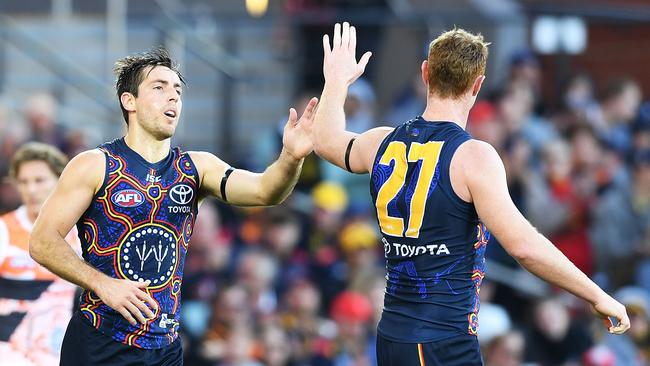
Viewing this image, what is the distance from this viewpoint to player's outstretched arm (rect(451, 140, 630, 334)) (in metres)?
5.60

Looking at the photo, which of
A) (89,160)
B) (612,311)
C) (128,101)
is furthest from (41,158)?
(612,311)

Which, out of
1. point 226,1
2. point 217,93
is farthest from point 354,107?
point 226,1

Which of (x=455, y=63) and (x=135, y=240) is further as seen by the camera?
(x=135, y=240)

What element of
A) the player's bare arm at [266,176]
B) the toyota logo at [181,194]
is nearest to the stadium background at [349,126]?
the player's bare arm at [266,176]

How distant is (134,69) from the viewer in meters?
6.66

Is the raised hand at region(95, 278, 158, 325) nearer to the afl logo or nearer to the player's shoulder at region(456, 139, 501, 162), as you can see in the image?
the afl logo

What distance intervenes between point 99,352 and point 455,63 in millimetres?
2309

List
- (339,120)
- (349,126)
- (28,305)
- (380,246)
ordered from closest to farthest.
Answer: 1. (339,120)
2. (28,305)
3. (380,246)
4. (349,126)

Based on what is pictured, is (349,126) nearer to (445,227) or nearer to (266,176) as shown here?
(266,176)

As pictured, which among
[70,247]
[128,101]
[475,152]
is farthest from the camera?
[128,101]

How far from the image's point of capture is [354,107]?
43.3 ft

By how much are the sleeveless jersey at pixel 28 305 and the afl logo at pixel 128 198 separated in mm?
1436

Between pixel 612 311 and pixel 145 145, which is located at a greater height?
pixel 145 145

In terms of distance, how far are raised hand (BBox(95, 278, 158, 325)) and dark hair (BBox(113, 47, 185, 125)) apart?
3.20 feet
